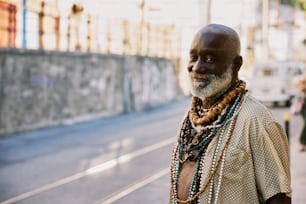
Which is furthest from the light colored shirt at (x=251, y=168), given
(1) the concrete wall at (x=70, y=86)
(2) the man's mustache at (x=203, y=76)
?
(1) the concrete wall at (x=70, y=86)

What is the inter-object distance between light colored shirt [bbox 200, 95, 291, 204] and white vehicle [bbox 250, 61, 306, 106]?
873 inches

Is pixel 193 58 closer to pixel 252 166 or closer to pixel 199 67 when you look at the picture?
pixel 199 67

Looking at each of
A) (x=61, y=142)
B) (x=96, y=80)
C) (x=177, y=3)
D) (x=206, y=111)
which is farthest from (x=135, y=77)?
(x=206, y=111)

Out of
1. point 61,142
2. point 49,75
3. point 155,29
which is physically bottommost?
point 61,142

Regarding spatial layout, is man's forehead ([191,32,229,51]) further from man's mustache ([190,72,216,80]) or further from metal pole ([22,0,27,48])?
metal pole ([22,0,27,48])

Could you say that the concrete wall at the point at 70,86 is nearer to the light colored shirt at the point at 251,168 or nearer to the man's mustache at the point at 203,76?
the man's mustache at the point at 203,76

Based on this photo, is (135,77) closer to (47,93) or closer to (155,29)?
(155,29)

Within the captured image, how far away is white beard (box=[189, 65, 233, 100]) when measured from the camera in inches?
103

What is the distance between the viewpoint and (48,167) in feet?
35.9

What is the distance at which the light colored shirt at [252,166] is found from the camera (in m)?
2.51

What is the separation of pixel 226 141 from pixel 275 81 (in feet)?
75.5

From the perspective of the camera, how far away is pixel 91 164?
11.1 metres

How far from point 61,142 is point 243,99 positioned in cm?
1268

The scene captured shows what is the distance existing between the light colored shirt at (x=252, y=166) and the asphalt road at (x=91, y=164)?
17.6 ft
